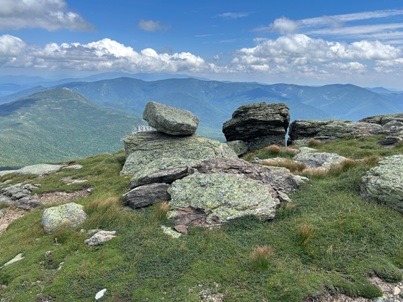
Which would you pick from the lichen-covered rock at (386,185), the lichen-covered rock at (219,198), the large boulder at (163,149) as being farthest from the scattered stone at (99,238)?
the lichen-covered rock at (386,185)

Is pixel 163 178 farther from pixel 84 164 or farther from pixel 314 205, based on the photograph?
pixel 84 164

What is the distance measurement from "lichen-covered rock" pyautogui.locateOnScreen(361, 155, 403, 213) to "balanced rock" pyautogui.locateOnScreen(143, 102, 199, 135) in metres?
20.7

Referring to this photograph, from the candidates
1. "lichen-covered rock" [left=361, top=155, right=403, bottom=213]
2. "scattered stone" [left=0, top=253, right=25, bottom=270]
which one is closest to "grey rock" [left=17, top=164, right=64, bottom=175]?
"scattered stone" [left=0, top=253, right=25, bottom=270]

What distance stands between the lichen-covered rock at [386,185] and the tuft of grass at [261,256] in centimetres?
733

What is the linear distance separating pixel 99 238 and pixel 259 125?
34007 millimetres

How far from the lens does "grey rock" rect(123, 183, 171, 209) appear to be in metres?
17.6

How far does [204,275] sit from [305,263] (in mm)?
4097

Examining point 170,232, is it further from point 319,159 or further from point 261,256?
point 319,159

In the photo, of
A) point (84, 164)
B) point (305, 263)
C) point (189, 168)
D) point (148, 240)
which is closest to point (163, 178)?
point (189, 168)

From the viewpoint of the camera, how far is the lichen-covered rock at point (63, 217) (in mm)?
16000

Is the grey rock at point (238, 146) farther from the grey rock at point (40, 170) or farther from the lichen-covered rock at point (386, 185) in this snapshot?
the lichen-covered rock at point (386, 185)

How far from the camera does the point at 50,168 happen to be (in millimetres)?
37906

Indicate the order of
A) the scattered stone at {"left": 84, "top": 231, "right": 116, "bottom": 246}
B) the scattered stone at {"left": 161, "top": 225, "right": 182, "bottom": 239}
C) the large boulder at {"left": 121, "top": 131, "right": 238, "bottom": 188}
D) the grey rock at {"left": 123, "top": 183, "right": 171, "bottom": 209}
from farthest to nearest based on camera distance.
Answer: the large boulder at {"left": 121, "top": 131, "right": 238, "bottom": 188} < the grey rock at {"left": 123, "top": 183, "right": 171, "bottom": 209} < the scattered stone at {"left": 161, "top": 225, "right": 182, "bottom": 239} < the scattered stone at {"left": 84, "top": 231, "right": 116, "bottom": 246}

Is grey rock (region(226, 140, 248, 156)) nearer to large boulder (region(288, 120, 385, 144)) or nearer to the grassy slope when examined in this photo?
large boulder (region(288, 120, 385, 144))
